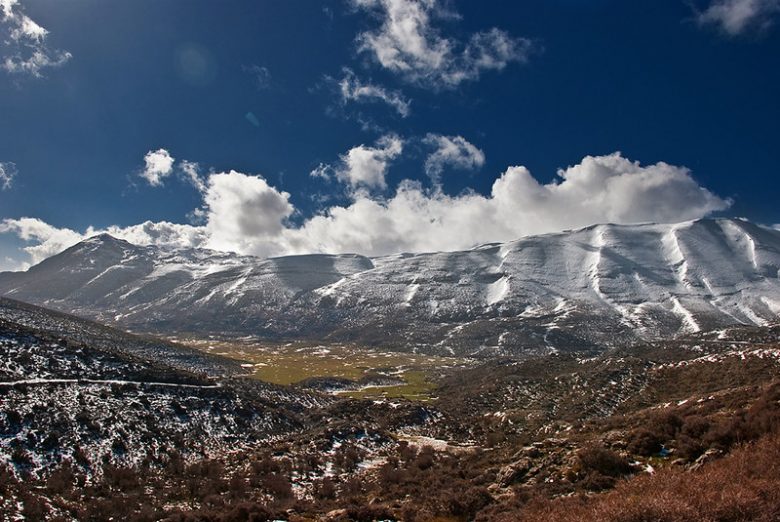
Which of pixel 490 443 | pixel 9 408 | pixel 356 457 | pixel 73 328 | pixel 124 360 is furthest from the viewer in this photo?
pixel 73 328

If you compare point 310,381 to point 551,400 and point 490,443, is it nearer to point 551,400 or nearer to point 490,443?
point 551,400

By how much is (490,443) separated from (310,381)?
76.5m

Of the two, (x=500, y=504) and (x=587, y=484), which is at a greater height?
(x=587, y=484)

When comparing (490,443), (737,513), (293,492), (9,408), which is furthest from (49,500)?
(490,443)

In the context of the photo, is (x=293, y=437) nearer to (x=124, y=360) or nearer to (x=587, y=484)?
(x=124, y=360)

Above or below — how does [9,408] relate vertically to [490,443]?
above

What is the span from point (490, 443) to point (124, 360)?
51.4 m

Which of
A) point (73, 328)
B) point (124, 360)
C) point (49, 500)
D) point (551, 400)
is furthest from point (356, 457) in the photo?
point (73, 328)

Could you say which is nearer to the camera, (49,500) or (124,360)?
(49,500)

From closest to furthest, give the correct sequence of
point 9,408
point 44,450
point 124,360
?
1. point 44,450
2. point 9,408
3. point 124,360

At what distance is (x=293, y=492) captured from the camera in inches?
1387

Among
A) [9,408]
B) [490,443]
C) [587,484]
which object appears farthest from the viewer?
[490,443]

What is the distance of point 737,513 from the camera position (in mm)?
11836

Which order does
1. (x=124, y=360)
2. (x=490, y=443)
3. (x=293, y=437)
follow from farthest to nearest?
1. (x=124, y=360)
2. (x=293, y=437)
3. (x=490, y=443)
